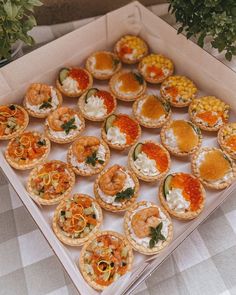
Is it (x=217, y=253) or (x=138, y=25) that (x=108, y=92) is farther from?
(x=217, y=253)

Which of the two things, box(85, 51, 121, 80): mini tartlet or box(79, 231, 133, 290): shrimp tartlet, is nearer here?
box(79, 231, 133, 290): shrimp tartlet

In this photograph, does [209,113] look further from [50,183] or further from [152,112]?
[50,183]

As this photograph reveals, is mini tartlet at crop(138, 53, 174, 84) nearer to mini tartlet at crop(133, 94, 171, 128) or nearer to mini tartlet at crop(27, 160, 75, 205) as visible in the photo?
mini tartlet at crop(133, 94, 171, 128)

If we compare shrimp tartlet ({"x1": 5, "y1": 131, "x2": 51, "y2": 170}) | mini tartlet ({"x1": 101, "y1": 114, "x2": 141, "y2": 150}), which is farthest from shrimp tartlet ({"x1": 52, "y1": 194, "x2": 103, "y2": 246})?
mini tartlet ({"x1": 101, "y1": 114, "x2": 141, "y2": 150})

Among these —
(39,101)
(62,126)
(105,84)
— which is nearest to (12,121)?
(39,101)

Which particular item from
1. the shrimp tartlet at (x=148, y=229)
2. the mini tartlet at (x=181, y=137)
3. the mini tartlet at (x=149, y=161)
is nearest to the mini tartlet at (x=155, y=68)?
the mini tartlet at (x=181, y=137)
